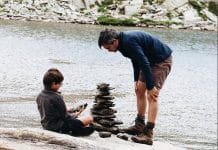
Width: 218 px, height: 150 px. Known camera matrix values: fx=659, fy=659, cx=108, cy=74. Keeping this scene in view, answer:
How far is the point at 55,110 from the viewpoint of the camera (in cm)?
1247

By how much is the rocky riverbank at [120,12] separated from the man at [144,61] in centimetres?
7544

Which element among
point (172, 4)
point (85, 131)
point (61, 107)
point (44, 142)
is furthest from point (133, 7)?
point (44, 142)

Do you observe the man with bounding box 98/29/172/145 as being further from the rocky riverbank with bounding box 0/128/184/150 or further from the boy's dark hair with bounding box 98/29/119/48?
the rocky riverbank with bounding box 0/128/184/150

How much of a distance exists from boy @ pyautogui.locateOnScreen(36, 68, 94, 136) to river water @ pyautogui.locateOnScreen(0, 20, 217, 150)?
5809mm

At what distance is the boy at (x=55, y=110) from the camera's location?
12367 mm

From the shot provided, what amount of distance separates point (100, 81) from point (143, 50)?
1935 centimetres

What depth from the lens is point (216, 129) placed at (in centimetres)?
2253

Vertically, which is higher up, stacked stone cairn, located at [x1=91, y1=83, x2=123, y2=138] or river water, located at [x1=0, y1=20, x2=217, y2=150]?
stacked stone cairn, located at [x1=91, y1=83, x2=123, y2=138]

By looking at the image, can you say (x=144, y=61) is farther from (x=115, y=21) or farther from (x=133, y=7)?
(x=133, y=7)

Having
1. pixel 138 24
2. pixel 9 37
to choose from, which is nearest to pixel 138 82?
pixel 9 37

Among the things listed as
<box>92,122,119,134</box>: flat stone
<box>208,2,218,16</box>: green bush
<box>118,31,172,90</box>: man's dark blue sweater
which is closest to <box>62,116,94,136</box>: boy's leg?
<box>92,122,119,134</box>: flat stone

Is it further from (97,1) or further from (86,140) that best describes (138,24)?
(86,140)

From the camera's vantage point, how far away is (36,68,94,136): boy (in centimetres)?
1237

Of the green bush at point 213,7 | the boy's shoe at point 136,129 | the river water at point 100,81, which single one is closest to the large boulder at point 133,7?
the green bush at point 213,7
